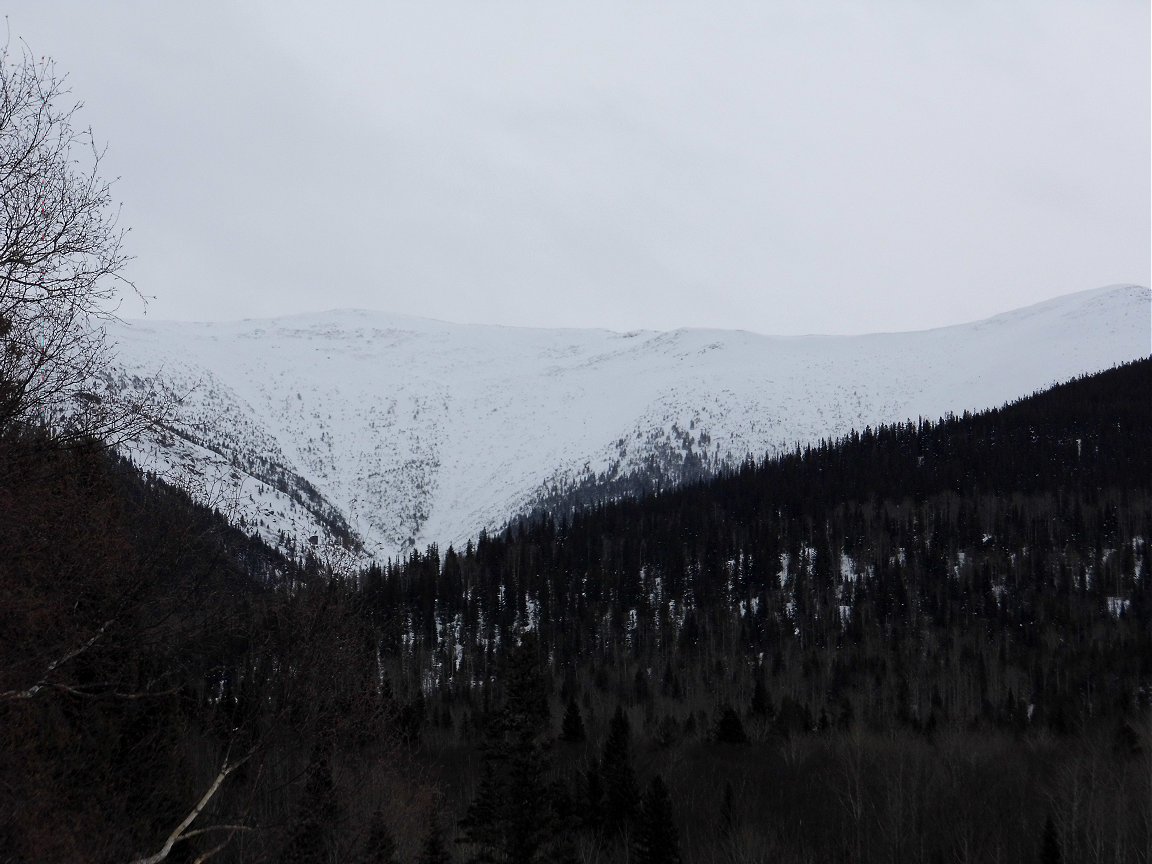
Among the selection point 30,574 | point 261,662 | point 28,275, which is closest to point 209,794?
point 30,574

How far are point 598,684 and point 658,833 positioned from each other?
97.5 meters

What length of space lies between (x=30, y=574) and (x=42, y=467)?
111 cm

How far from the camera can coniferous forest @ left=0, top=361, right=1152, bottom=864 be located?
38.2 feet

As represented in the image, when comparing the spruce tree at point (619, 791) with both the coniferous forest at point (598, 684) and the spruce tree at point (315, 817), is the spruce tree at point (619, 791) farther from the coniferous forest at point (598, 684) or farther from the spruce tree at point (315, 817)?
the spruce tree at point (315, 817)

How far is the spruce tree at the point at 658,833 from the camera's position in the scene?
134 ft

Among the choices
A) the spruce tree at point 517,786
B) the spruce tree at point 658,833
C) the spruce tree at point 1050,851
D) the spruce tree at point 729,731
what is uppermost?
the spruce tree at point 517,786

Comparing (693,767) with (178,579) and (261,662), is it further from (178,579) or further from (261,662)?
(178,579)

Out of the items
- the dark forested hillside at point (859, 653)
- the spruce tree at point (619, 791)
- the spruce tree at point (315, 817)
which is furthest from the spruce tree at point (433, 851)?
the spruce tree at point (619, 791)

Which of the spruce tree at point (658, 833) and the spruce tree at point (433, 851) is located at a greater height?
the spruce tree at point (433, 851)

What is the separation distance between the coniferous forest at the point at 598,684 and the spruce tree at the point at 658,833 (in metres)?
0.16

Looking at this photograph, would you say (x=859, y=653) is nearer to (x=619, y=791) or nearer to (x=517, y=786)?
(x=619, y=791)

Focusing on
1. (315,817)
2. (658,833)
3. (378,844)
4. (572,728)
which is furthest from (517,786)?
(572,728)

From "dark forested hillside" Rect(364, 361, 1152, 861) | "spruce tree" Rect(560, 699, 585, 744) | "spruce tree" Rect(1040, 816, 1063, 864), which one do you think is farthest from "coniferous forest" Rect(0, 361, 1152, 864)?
"spruce tree" Rect(560, 699, 585, 744)

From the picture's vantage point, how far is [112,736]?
14.6 metres
